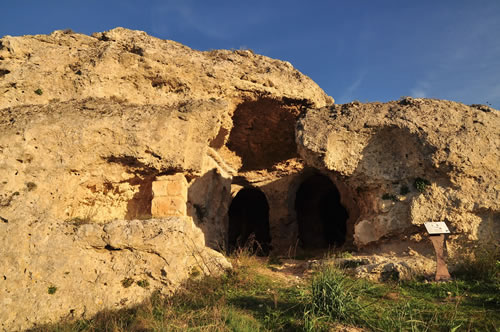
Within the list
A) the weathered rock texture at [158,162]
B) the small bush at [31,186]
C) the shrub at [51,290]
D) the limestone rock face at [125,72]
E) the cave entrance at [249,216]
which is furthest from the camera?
the cave entrance at [249,216]

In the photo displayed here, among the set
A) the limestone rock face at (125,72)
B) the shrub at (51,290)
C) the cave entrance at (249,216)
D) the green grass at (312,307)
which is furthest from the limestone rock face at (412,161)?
the cave entrance at (249,216)

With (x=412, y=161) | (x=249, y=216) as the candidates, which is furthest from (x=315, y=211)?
(x=412, y=161)

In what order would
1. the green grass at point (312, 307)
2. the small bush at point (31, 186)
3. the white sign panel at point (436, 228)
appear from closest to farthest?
1. the green grass at point (312, 307)
2. the small bush at point (31, 186)
3. the white sign panel at point (436, 228)

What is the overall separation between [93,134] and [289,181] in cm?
816

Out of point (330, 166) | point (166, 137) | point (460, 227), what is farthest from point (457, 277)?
point (166, 137)

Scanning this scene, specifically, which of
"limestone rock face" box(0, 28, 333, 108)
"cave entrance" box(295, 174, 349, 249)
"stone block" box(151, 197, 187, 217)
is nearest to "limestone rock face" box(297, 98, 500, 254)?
"limestone rock face" box(0, 28, 333, 108)

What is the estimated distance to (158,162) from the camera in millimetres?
7156

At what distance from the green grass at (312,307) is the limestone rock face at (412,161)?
1803 millimetres

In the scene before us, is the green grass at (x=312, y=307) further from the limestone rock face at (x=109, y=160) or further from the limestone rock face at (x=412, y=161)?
the limestone rock face at (x=412, y=161)

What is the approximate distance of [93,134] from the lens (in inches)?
272

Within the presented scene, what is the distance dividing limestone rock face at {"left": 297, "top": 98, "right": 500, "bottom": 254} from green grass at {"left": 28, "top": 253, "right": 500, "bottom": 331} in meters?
1.80

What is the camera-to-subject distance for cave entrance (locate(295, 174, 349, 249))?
15.4 m

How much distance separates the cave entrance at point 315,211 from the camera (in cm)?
1540

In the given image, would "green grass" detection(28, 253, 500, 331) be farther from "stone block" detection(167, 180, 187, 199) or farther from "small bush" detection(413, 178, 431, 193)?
"small bush" detection(413, 178, 431, 193)
